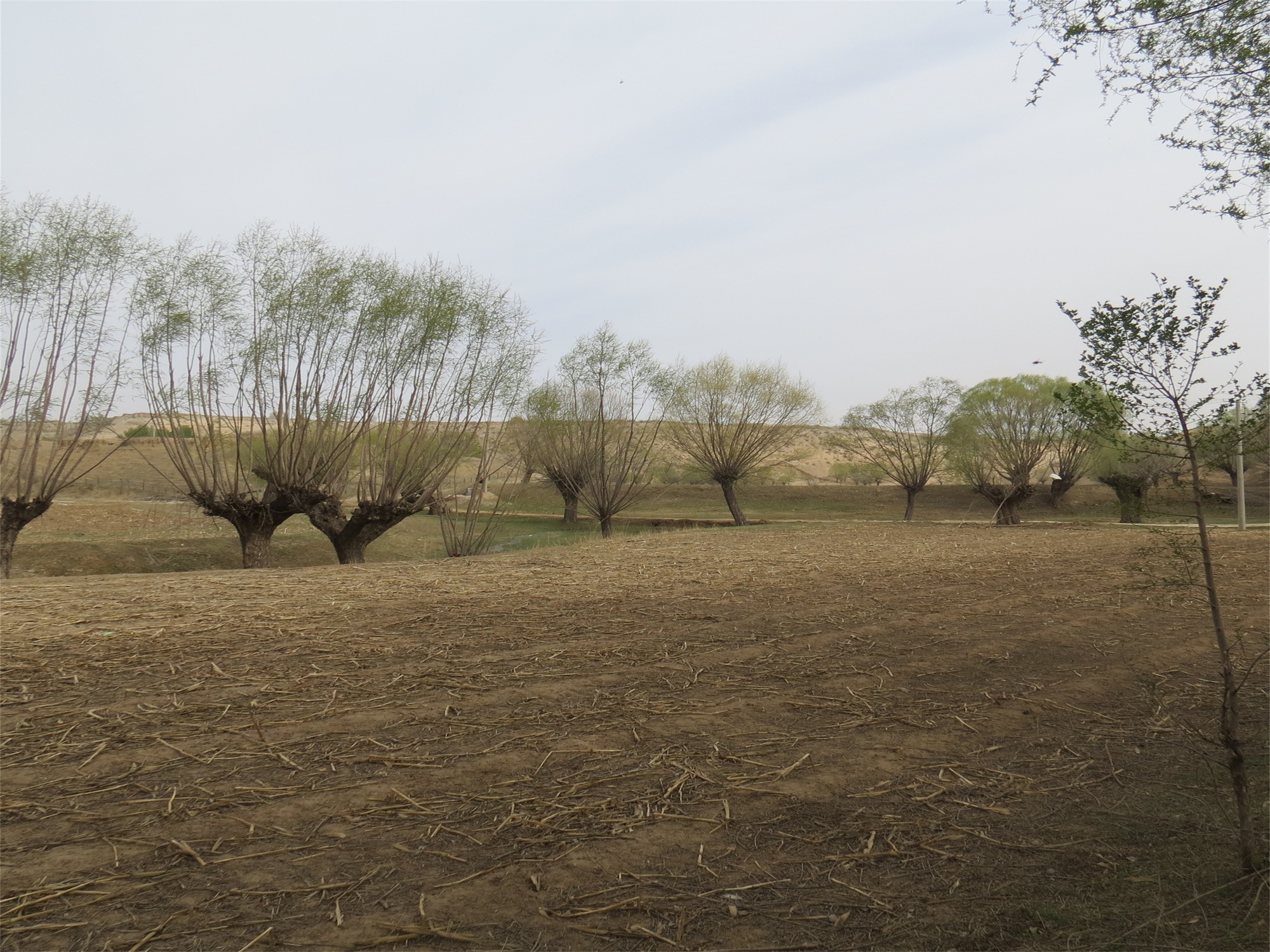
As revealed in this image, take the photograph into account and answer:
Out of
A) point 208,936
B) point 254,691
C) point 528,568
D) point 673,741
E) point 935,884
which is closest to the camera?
point 208,936

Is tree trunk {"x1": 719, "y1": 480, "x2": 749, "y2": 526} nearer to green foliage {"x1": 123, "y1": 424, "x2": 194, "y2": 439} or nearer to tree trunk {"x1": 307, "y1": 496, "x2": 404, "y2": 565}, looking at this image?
tree trunk {"x1": 307, "y1": 496, "x2": 404, "y2": 565}

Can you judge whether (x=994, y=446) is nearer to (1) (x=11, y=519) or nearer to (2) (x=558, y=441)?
(2) (x=558, y=441)

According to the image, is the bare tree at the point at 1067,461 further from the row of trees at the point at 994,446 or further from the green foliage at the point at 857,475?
the green foliage at the point at 857,475

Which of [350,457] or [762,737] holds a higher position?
[350,457]

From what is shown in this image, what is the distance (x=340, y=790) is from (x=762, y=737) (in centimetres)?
184

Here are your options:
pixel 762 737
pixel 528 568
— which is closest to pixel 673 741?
pixel 762 737

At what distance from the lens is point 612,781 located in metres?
3.22

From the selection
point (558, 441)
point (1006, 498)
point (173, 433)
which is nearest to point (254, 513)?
point (173, 433)

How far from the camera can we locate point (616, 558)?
11047 mm

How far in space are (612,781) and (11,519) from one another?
17105 millimetres

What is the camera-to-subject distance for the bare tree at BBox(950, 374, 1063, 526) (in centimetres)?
2902

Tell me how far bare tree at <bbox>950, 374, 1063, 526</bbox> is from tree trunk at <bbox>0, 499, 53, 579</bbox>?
27.3m

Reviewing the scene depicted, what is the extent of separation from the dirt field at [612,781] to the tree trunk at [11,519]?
11.6 metres

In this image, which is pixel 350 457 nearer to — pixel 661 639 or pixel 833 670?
pixel 661 639
